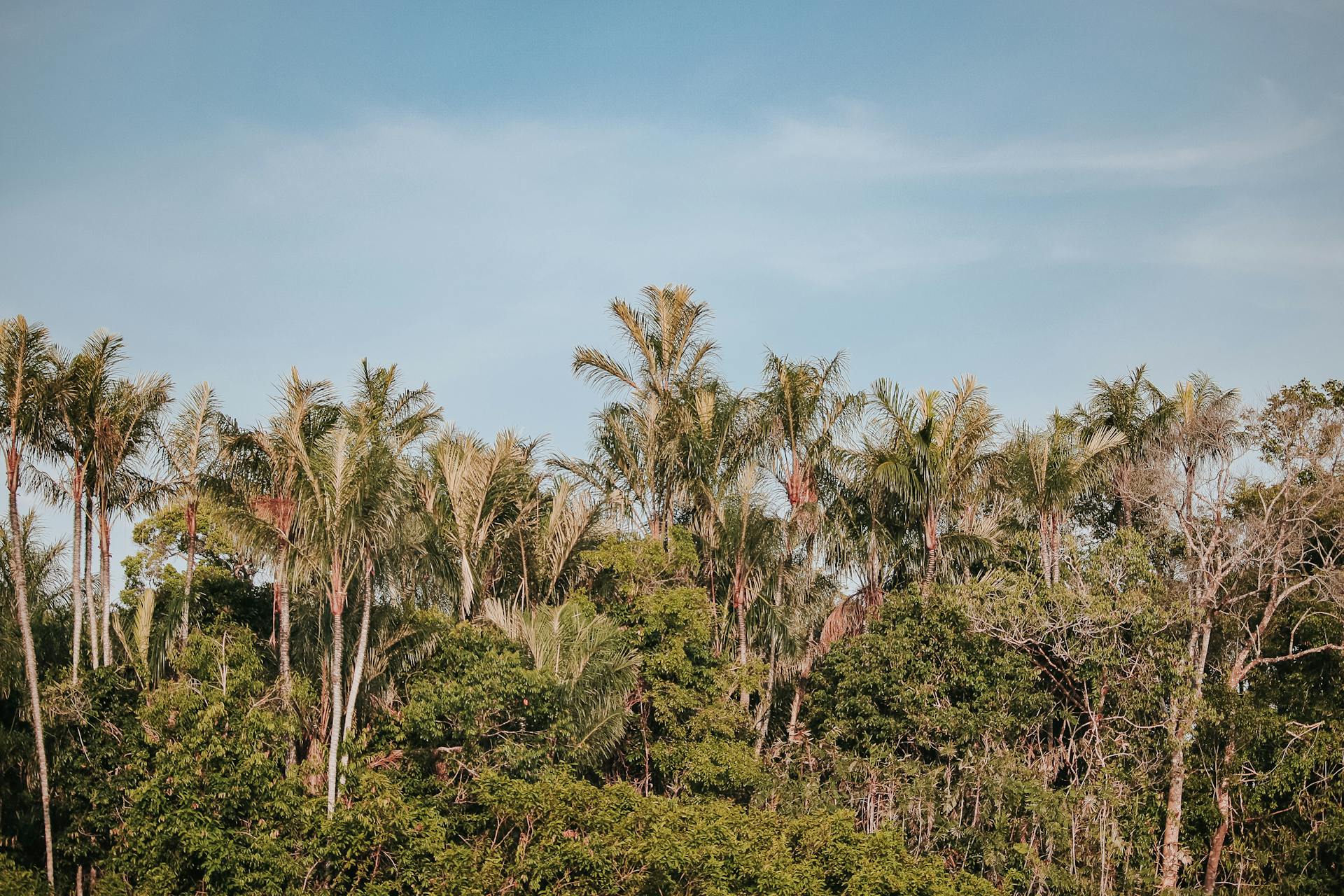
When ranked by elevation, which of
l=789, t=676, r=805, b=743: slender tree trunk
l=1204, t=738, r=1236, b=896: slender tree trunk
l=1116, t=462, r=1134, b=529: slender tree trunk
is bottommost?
l=1204, t=738, r=1236, b=896: slender tree trunk

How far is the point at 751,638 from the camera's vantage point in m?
24.5

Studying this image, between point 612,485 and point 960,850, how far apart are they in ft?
28.7

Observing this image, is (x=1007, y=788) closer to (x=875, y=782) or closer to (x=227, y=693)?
(x=875, y=782)

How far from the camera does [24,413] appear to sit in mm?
17656

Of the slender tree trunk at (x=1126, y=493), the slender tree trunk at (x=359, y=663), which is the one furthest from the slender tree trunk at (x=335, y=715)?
the slender tree trunk at (x=1126, y=493)

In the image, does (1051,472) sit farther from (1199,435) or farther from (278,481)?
(278,481)

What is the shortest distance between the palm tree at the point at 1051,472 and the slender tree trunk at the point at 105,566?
51.3 feet

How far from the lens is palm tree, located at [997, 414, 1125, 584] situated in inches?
935

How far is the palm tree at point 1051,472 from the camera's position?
23.8 m

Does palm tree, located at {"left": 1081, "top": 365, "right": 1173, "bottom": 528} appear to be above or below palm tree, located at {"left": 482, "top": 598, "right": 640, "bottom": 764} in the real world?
above

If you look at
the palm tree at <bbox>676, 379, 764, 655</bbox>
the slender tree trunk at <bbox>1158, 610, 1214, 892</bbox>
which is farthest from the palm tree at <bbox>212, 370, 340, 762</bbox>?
the slender tree trunk at <bbox>1158, 610, 1214, 892</bbox>

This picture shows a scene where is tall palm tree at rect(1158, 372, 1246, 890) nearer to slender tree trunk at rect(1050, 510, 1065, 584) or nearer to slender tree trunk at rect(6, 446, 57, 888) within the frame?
slender tree trunk at rect(1050, 510, 1065, 584)

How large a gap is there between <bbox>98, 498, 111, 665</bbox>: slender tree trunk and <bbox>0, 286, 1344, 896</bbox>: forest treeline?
7cm

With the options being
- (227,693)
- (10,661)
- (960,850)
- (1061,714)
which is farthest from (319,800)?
(1061,714)
